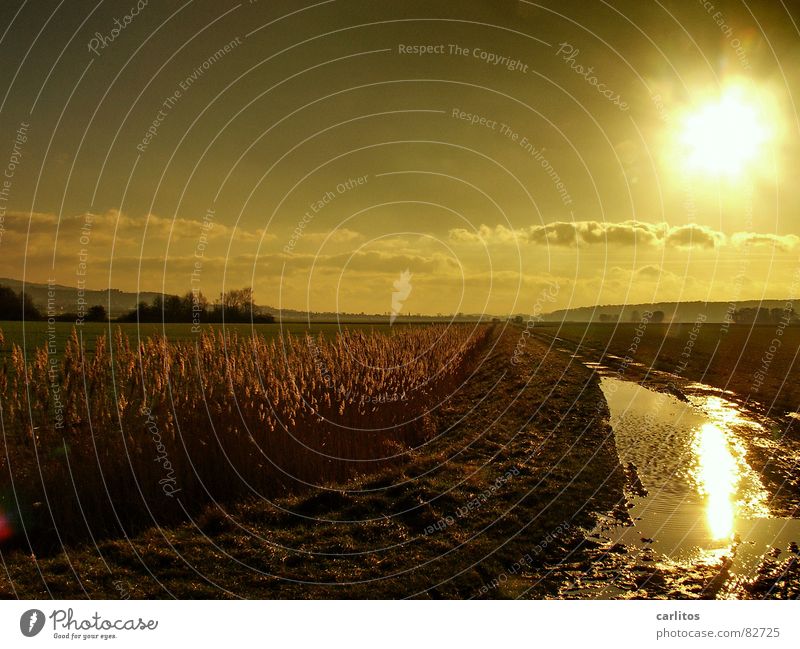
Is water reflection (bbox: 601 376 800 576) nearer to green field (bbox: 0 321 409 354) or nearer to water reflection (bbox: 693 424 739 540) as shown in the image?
water reflection (bbox: 693 424 739 540)

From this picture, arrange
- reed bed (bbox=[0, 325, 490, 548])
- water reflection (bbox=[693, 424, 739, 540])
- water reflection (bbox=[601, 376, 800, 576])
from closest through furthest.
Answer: water reflection (bbox=[601, 376, 800, 576])
reed bed (bbox=[0, 325, 490, 548])
water reflection (bbox=[693, 424, 739, 540])

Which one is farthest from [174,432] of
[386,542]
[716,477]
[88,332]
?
[88,332]

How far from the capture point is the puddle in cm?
891

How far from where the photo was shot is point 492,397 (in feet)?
70.9

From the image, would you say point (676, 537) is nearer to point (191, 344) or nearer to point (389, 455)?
point (389, 455)

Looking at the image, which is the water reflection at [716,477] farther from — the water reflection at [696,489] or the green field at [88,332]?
the green field at [88,332]

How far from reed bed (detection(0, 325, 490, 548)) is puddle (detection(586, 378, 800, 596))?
473 cm

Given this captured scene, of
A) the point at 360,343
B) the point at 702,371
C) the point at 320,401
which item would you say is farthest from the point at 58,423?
the point at 702,371

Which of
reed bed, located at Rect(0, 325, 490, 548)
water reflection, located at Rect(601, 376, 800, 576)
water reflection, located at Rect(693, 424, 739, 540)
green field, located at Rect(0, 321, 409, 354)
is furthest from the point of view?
green field, located at Rect(0, 321, 409, 354)

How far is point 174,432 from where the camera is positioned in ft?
37.1

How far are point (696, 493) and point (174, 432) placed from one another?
9.09 metres

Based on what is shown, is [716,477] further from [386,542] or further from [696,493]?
[386,542]

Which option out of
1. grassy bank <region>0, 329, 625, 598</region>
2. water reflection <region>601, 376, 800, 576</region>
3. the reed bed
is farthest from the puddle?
the reed bed
